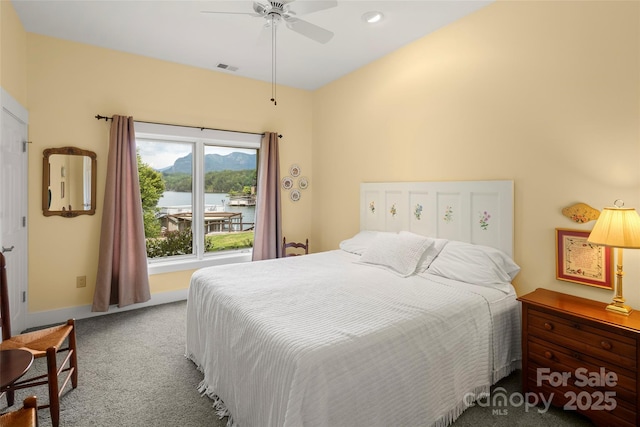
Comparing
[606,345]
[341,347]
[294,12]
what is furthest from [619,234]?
[294,12]

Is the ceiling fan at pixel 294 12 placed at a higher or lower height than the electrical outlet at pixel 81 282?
higher

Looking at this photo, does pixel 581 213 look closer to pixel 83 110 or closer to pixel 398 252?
pixel 398 252

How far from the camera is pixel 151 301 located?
3740 mm

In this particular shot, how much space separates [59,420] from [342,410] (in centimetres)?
171

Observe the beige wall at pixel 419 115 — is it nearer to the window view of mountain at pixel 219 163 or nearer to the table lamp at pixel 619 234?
the table lamp at pixel 619 234

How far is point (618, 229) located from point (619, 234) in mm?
30

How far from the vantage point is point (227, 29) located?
3.01 meters

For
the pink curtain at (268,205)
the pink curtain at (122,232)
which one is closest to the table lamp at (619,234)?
the pink curtain at (268,205)

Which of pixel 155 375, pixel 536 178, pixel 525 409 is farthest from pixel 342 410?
pixel 536 178

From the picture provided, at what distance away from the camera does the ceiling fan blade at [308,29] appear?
7.51ft

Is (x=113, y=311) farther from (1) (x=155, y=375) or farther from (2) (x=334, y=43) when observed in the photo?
(2) (x=334, y=43)

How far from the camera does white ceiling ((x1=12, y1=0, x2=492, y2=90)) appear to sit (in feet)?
8.70

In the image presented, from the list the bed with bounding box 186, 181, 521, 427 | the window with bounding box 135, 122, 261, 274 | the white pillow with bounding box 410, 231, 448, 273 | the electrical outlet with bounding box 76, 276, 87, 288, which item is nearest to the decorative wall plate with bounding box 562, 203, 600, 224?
the bed with bounding box 186, 181, 521, 427

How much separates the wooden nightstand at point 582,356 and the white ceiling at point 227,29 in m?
2.46
